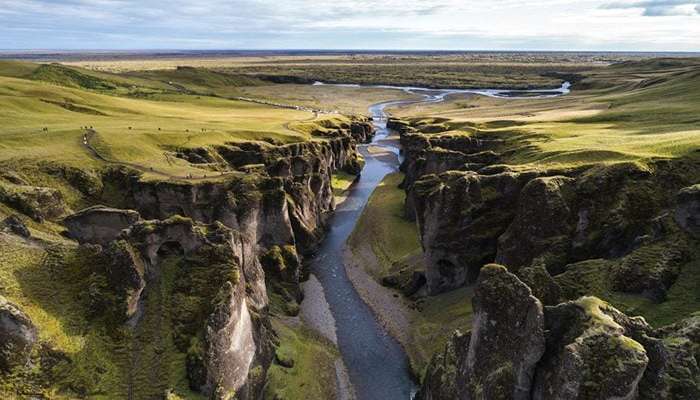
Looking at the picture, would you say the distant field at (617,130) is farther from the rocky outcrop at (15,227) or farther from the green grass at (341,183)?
the rocky outcrop at (15,227)

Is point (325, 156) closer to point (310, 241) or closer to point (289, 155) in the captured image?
point (289, 155)

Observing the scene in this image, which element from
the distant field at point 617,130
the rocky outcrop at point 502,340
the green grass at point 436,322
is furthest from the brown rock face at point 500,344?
the distant field at point 617,130

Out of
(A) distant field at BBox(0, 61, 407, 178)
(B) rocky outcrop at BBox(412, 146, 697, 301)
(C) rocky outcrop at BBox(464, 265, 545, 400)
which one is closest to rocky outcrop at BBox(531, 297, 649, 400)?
(C) rocky outcrop at BBox(464, 265, 545, 400)

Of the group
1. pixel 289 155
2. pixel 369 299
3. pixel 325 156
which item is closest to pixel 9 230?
pixel 369 299

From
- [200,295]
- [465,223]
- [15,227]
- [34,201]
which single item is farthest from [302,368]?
[34,201]

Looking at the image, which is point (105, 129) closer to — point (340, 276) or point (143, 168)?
point (143, 168)

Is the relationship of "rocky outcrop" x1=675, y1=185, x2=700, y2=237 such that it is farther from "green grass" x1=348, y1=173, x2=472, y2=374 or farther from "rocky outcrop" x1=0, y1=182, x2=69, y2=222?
"rocky outcrop" x1=0, y1=182, x2=69, y2=222
